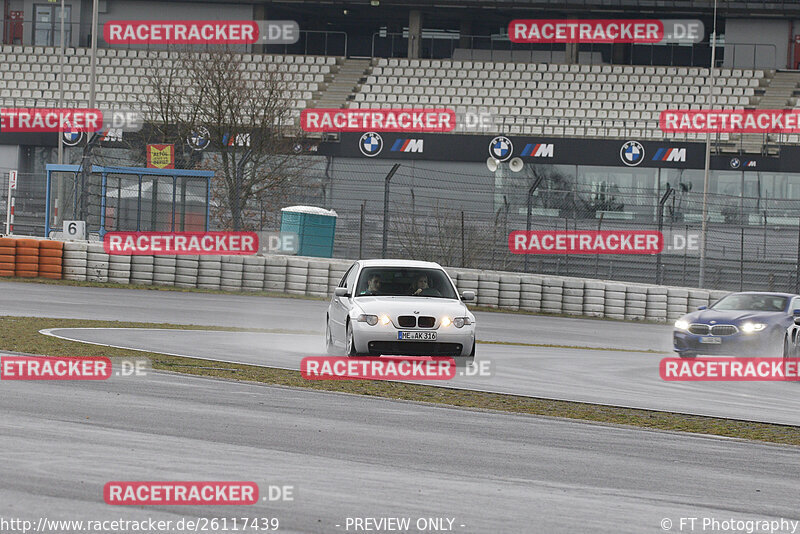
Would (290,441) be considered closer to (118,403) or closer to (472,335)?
(118,403)


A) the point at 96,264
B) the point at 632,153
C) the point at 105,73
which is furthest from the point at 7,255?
the point at 105,73

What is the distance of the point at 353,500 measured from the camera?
670 cm

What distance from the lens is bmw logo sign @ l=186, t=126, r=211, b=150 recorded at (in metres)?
32.9

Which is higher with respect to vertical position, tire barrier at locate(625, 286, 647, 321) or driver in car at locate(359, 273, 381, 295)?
driver in car at locate(359, 273, 381, 295)

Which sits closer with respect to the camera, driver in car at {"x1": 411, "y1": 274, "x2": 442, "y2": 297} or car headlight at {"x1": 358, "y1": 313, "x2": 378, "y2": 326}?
car headlight at {"x1": 358, "y1": 313, "x2": 378, "y2": 326}

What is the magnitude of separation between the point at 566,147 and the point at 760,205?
620 centimetres

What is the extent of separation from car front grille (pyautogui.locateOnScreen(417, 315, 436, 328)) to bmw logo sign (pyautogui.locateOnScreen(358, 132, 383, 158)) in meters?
23.9

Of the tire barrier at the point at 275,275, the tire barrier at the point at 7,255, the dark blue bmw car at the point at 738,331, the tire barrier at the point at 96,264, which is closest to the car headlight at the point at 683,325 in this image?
the dark blue bmw car at the point at 738,331

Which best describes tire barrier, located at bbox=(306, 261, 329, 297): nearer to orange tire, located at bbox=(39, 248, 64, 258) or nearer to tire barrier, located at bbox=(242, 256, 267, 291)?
tire barrier, located at bbox=(242, 256, 267, 291)

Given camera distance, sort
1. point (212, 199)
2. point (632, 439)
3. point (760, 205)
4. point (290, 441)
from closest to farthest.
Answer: point (290, 441) → point (632, 439) → point (212, 199) → point (760, 205)

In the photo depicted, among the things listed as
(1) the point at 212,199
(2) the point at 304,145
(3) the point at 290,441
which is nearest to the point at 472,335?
(3) the point at 290,441

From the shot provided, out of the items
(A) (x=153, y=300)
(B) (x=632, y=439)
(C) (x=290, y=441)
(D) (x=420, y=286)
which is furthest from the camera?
(A) (x=153, y=300)

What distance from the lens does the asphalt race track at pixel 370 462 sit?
6.45 m

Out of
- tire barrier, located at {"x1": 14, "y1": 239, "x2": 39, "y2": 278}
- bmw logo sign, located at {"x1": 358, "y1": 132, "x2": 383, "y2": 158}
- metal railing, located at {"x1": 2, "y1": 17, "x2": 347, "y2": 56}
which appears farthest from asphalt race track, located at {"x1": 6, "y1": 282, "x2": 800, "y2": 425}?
metal railing, located at {"x1": 2, "y1": 17, "x2": 347, "y2": 56}
